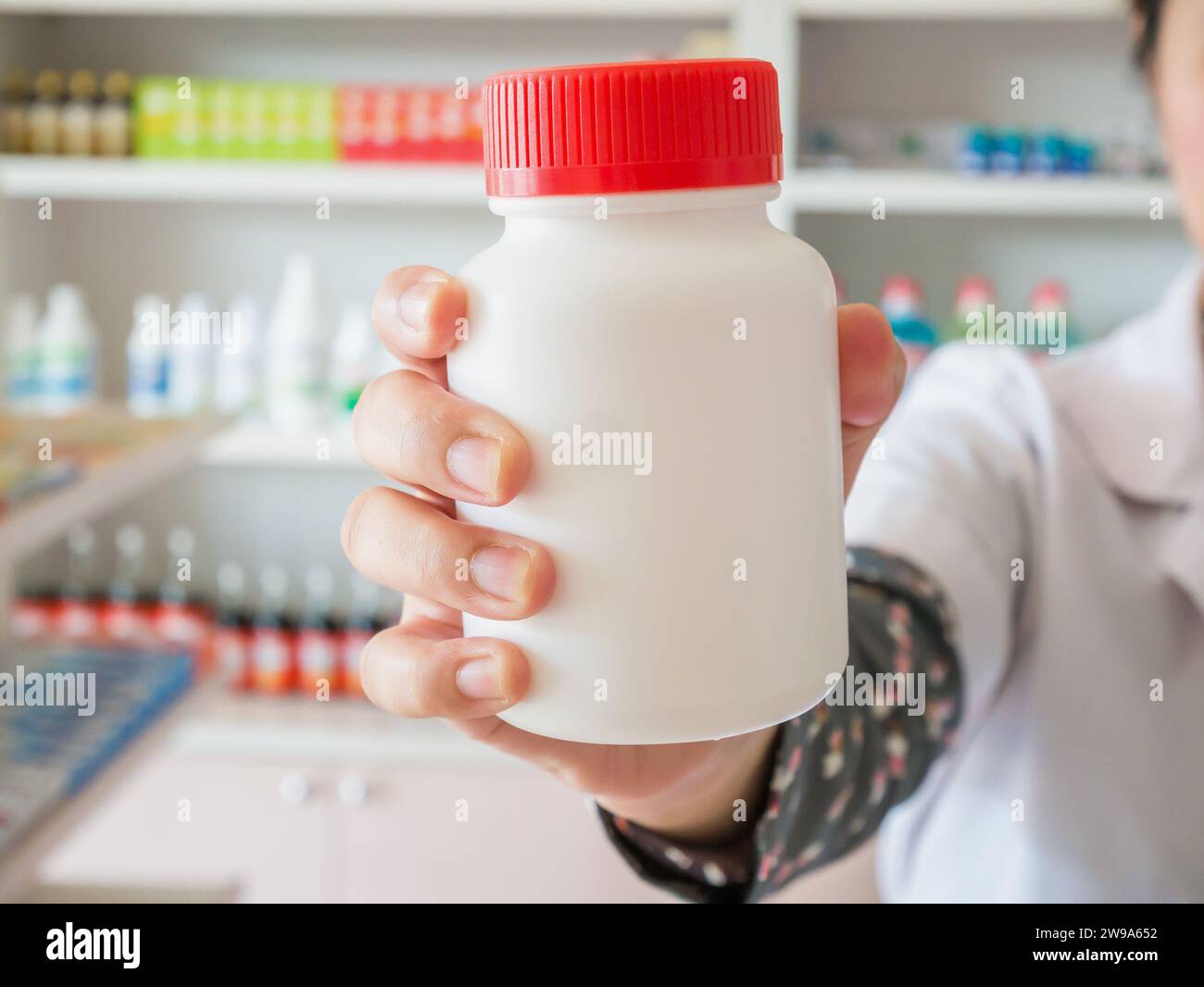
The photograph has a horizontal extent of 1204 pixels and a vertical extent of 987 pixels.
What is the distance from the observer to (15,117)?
1943mm

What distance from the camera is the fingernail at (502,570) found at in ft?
1.21

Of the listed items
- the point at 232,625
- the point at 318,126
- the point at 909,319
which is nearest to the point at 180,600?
the point at 232,625

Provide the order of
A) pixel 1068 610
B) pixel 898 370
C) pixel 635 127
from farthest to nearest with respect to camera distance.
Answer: pixel 1068 610
pixel 898 370
pixel 635 127

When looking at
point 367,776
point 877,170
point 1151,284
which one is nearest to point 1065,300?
point 1151,284

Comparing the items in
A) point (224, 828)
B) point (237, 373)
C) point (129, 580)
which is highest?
point (237, 373)

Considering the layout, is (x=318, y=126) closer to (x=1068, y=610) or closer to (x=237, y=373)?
(x=237, y=373)

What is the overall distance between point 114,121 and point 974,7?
1.36m

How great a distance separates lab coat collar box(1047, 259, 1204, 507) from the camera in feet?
3.33

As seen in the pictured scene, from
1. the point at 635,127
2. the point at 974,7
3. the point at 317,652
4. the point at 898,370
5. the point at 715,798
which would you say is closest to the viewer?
the point at 635,127

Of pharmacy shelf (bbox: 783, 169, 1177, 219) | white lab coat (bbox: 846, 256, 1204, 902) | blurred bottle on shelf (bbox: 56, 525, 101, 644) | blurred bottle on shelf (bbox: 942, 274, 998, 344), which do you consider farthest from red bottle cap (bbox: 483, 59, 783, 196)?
blurred bottle on shelf (bbox: 56, 525, 101, 644)

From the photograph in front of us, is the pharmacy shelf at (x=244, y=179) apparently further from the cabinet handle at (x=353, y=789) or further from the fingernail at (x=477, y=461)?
the fingernail at (x=477, y=461)

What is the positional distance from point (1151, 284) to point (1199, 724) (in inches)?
52.4

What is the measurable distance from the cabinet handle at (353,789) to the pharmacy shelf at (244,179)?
95 centimetres

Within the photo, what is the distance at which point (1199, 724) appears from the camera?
98 centimetres
